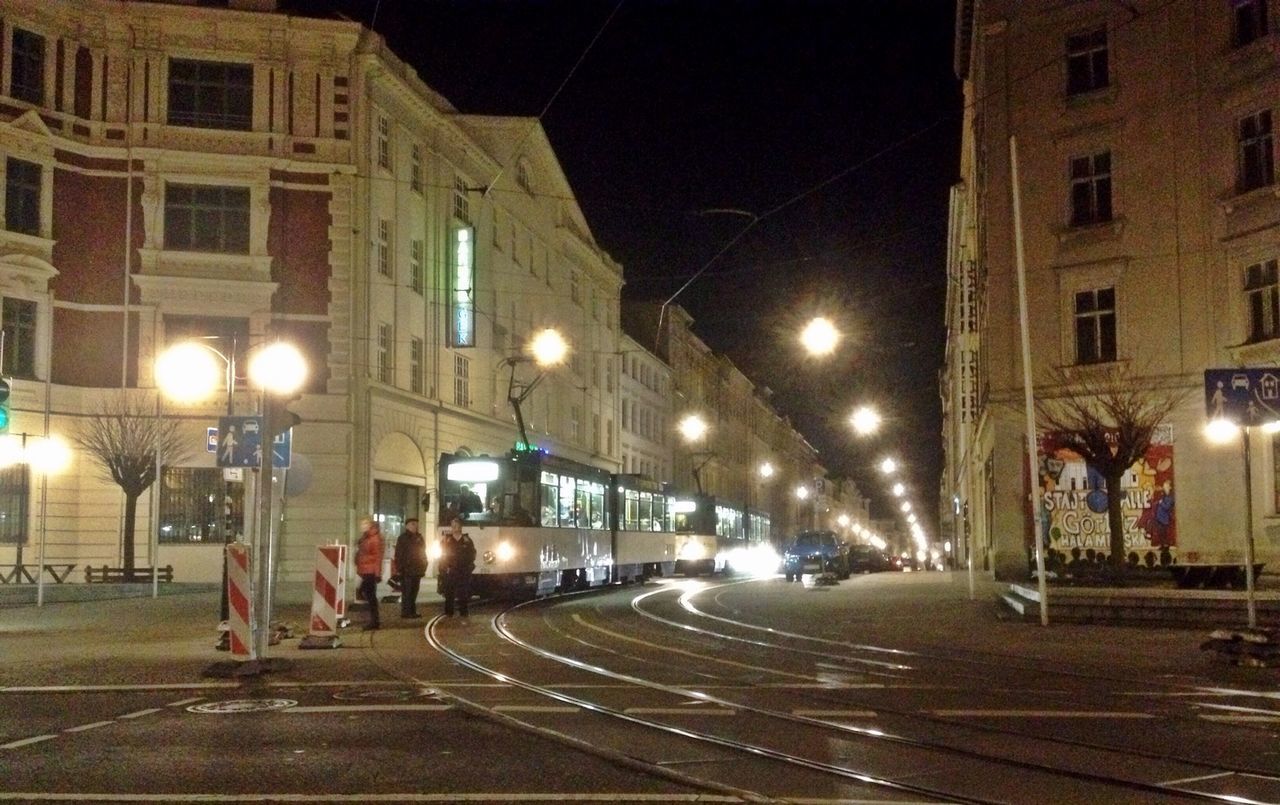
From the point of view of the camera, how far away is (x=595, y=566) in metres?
35.7

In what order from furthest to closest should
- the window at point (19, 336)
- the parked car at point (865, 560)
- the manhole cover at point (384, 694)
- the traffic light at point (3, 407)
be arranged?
the parked car at point (865, 560)
the window at point (19, 336)
the traffic light at point (3, 407)
the manhole cover at point (384, 694)

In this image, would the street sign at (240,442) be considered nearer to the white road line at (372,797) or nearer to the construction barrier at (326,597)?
the construction barrier at (326,597)

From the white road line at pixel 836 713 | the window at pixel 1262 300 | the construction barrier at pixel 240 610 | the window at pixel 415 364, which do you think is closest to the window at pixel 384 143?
the window at pixel 415 364

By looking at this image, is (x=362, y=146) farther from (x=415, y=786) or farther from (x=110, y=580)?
(x=415, y=786)

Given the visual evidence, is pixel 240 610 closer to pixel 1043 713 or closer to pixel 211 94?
pixel 1043 713

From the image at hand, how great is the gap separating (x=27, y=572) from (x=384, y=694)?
84.0 feet

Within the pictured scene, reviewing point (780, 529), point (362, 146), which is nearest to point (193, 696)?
point (362, 146)

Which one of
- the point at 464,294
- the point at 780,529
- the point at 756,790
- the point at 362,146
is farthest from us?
the point at 780,529

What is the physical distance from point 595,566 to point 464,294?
1383 cm

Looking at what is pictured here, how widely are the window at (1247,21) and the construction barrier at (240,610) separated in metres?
24.5

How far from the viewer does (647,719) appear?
11.0m

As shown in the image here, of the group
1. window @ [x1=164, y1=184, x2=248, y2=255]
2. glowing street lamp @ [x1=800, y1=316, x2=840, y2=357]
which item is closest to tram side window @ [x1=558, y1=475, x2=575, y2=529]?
glowing street lamp @ [x1=800, y1=316, x2=840, y2=357]

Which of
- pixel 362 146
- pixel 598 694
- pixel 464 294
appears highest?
pixel 362 146

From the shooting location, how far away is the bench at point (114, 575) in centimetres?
3491
